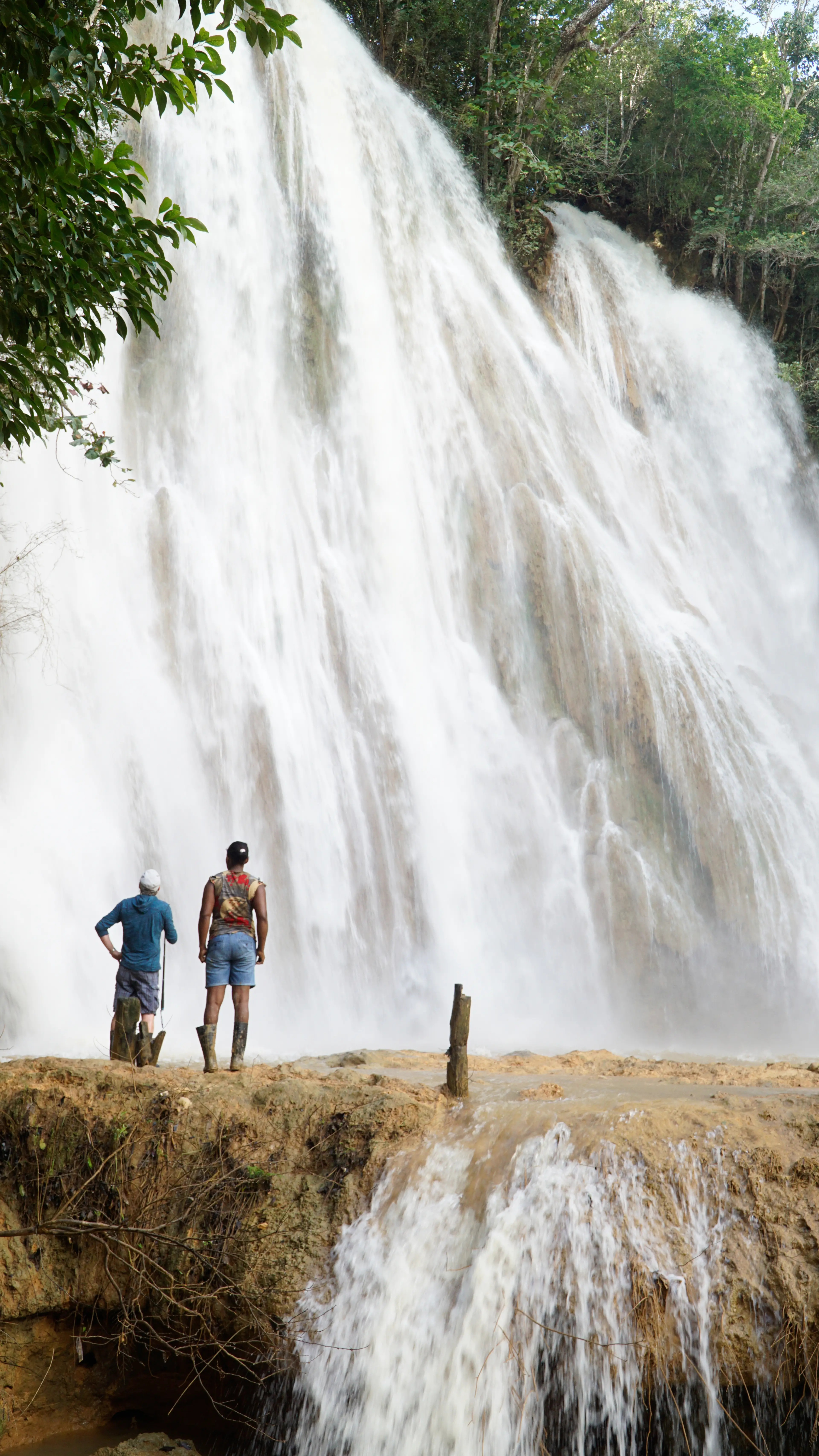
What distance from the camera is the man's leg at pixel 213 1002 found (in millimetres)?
6867

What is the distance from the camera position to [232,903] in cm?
698

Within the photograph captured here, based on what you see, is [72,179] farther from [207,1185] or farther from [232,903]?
[207,1185]

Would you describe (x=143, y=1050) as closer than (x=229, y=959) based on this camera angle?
Yes

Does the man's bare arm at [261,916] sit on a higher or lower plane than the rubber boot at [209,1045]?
higher

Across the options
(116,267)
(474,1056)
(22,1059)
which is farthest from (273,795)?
(116,267)

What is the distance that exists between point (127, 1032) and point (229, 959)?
0.78 metres

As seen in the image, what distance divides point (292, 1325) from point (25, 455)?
1054cm

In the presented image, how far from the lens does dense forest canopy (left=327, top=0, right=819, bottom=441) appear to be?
69.2ft

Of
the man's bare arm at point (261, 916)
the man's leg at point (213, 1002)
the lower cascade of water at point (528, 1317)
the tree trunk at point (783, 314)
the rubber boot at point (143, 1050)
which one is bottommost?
the lower cascade of water at point (528, 1317)

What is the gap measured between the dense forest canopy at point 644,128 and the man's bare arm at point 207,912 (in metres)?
17.5

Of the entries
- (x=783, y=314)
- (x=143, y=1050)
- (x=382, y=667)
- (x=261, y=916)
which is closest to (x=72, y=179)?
(x=261, y=916)

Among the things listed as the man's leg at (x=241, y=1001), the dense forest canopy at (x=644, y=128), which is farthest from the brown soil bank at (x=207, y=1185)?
the dense forest canopy at (x=644, y=128)

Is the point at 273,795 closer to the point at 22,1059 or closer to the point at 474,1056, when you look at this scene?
the point at 474,1056

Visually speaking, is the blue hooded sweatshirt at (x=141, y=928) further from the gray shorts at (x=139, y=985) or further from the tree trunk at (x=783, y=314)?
the tree trunk at (x=783, y=314)
